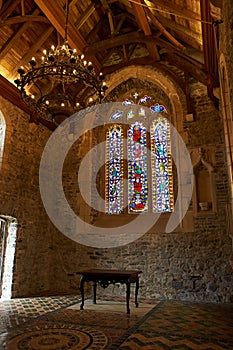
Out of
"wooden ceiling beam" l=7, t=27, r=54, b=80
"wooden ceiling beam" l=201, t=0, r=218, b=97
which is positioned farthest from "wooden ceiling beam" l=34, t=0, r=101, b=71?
"wooden ceiling beam" l=201, t=0, r=218, b=97

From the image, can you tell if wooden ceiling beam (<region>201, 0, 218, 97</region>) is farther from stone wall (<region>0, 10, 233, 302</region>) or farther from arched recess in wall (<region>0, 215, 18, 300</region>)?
arched recess in wall (<region>0, 215, 18, 300</region>)

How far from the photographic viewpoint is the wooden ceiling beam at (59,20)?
506 cm

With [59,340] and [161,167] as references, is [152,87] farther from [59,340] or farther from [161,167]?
[59,340]

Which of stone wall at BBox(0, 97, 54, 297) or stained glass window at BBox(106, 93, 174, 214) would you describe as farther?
stained glass window at BBox(106, 93, 174, 214)

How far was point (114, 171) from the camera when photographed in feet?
23.6

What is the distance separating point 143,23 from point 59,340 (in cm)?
575

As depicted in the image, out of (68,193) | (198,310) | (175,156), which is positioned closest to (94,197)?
(68,193)

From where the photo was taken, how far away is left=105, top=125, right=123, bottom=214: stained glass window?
22.7 feet

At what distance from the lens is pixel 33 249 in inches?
255

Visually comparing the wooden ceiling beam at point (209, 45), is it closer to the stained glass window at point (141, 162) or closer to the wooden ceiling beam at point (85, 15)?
the stained glass window at point (141, 162)

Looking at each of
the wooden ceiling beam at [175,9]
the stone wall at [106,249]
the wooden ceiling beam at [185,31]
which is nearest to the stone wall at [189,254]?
the stone wall at [106,249]

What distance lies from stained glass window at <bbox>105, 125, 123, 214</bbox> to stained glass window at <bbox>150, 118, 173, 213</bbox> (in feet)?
2.84

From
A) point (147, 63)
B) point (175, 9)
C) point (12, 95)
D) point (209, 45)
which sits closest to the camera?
point (175, 9)

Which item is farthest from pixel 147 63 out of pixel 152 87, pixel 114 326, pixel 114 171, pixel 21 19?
pixel 114 326
